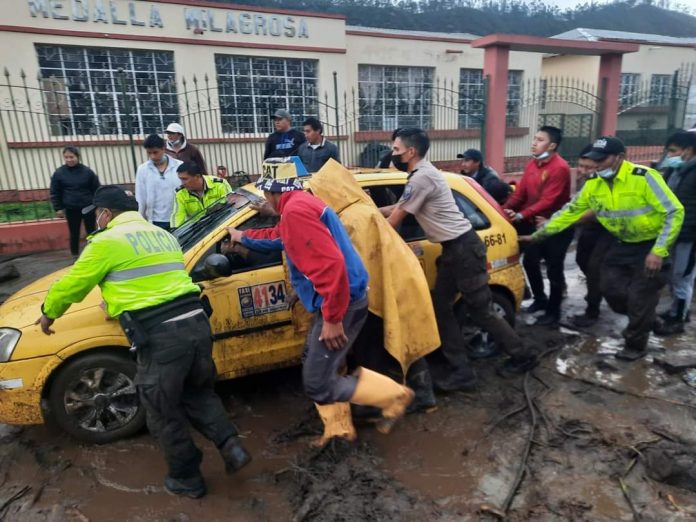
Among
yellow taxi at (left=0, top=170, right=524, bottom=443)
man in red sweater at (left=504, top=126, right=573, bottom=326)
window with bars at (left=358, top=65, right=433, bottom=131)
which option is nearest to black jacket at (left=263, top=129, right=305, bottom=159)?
yellow taxi at (left=0, top=170, right=524, bottom=443)

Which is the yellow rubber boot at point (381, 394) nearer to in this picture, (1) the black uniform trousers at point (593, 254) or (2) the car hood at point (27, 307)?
(2) the car hood at point (27, 307)

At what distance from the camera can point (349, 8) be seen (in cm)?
2866

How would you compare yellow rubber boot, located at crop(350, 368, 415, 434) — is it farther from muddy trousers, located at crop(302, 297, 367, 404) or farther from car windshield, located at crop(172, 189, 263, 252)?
car windshield, located at crop(172, 189, 263, 252)

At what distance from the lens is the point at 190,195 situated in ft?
15.5

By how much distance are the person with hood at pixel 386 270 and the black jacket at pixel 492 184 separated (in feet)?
7.64

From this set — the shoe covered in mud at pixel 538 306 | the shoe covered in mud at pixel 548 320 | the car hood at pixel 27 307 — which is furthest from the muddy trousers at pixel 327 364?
the shoe covered in mud at pixel 538 306

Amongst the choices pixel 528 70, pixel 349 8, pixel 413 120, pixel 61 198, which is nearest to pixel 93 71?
pixel 61 198

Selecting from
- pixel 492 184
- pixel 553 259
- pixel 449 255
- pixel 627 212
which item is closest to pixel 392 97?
pixel 492 184

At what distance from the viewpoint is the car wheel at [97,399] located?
3189mm

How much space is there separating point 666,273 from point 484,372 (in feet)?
5.41

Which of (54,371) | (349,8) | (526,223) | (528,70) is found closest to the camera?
(54,371)

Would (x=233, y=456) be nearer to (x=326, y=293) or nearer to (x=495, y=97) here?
(x=326, y=293)

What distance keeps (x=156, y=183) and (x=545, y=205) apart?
3.97 metres

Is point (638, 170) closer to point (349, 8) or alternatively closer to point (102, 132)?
point (102, 132)
